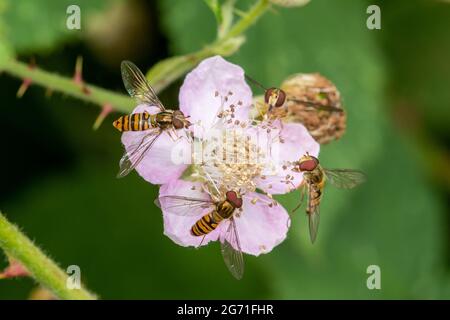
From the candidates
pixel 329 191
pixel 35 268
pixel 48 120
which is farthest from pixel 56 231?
pixel 35 268

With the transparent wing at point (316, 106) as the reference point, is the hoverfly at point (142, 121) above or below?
below

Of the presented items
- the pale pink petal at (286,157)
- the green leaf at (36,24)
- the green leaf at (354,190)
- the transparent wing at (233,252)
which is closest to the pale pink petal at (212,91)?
the pale pink petal at (286,157)

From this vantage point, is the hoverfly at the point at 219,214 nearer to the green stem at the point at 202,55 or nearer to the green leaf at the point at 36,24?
the green stem at the point at 202,55

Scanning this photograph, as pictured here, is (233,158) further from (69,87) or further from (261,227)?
(69,87)

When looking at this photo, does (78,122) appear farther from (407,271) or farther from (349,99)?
(407,271)

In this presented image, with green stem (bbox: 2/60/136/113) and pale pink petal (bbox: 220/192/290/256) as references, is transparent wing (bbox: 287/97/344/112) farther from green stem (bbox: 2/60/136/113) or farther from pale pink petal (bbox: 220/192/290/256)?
green stem (bbox: 2/60/136/113)

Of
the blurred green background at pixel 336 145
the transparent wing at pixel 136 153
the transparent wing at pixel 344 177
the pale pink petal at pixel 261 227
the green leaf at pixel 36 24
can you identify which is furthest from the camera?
the blurred green background at pixel 336 145
